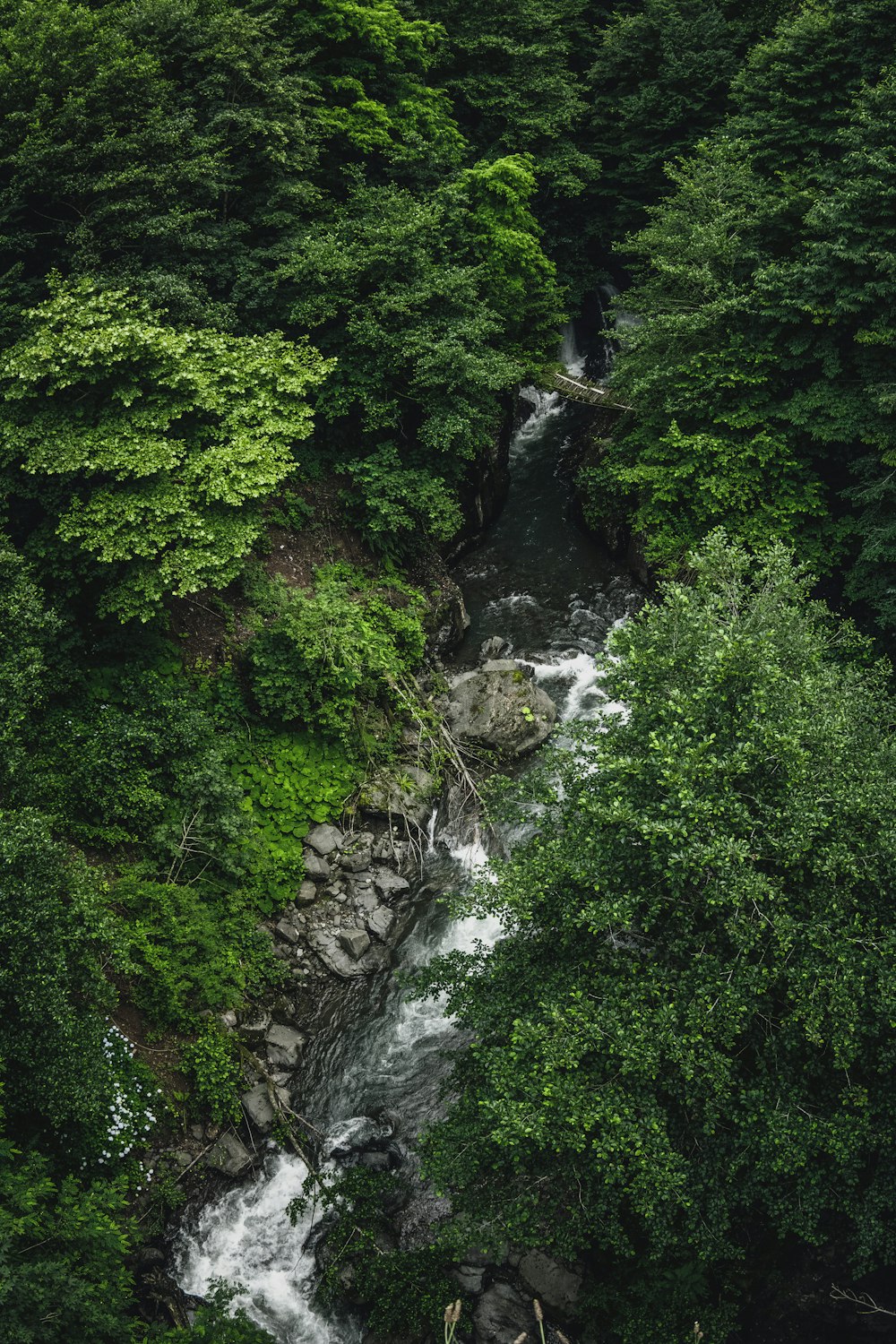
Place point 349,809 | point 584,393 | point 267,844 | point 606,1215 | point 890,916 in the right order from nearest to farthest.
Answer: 1. point 890,916
2. point 606,1215
3. point 267,844
4. point 349,809
5. point 584,393

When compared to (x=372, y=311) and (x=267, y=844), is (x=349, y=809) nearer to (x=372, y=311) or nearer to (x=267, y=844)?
(x=267, y=844)

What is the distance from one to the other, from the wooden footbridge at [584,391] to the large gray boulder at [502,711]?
9489mm

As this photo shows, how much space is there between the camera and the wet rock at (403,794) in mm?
15750

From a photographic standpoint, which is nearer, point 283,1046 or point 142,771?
point 283,1046

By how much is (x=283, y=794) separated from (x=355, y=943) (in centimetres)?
308

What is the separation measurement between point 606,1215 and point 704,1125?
2.24 metres

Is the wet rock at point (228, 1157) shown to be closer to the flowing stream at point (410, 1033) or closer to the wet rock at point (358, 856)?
the flowing stream at point (410, 1033)

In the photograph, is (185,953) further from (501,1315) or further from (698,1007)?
(698,1007)

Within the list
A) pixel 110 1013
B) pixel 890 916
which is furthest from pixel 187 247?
pixel 890 916

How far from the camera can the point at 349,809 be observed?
1558 cm

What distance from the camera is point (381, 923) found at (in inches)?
571

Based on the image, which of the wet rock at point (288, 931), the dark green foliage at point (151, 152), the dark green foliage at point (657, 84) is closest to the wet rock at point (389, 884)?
the wet rock at point (288, 931)

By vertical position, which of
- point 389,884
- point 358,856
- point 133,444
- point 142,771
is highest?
point 133,444

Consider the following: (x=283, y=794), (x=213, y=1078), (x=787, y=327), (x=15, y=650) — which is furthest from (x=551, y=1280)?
(x=787, y=327)
